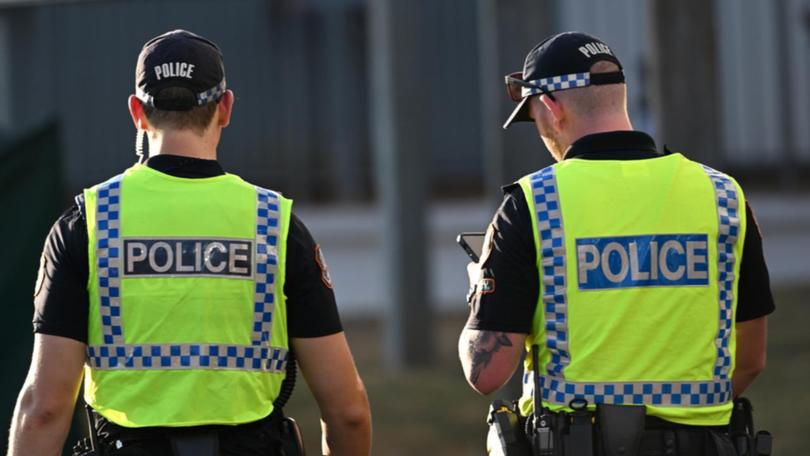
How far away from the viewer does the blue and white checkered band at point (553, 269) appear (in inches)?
148

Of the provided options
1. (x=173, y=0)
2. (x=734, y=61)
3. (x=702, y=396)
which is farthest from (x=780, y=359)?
(x=702, y=396)

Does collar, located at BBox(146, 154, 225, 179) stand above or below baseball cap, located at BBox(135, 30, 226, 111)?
below

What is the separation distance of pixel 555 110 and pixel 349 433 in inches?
38.1

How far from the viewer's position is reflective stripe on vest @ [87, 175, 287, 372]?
3611mm

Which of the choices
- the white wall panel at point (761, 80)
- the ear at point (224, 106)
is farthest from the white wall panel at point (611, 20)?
the ear at point (224, 106)

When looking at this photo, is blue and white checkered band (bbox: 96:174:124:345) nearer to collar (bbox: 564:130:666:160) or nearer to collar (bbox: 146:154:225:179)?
collar (bbox: 146:154:225:179)

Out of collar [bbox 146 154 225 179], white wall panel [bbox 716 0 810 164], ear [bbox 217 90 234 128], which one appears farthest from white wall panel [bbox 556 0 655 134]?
collar [bbox 146 154 225 179]

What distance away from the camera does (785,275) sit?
15500 mm

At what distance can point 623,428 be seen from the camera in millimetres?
3742

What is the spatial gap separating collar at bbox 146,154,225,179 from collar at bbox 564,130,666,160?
91 centimetres

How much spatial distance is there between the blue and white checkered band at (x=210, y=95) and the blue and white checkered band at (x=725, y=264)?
124cm

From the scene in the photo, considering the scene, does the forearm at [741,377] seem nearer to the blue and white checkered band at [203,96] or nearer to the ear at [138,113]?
the blue and white checkered band at [203,96]

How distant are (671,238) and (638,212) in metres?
0.10

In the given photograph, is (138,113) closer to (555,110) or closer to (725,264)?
(555,110)
